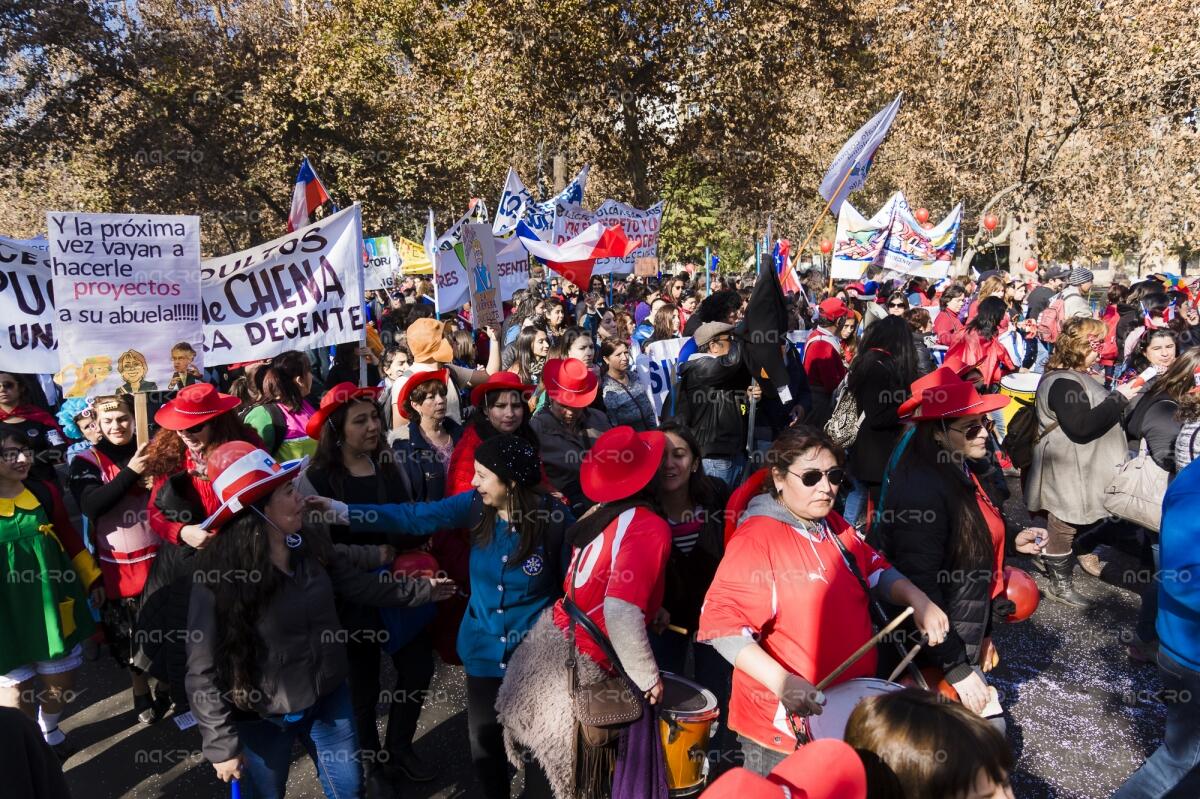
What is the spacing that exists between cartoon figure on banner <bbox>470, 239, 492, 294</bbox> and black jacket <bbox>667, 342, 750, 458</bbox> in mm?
2182

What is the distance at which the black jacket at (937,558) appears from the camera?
3.08m

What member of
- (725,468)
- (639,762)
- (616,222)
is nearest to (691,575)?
(639,762)

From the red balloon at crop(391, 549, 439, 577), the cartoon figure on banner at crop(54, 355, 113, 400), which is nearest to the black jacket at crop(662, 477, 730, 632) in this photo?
the red balloon at crop(391, 549, 439, 577)

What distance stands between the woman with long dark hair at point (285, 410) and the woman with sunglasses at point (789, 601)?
301 cm

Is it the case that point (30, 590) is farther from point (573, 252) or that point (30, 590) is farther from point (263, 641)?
point (573, 252)

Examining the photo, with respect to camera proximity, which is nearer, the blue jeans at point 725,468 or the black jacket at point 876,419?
the black jacket at point 876,419

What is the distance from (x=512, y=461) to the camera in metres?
3.25

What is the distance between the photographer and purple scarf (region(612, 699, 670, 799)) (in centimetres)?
286

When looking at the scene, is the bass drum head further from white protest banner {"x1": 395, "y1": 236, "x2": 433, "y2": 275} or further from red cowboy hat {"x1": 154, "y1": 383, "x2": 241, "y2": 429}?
white protest banner {"x1": 395, "y1": 236, "x2": 433, "y2": 275}

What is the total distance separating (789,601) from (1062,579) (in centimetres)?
437

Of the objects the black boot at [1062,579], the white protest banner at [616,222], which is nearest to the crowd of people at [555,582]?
the black boot at [1062,579]

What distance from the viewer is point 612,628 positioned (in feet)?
9.21

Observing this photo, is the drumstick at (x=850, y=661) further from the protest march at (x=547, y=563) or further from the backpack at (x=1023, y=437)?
the backpack at (x=1023, y=437)

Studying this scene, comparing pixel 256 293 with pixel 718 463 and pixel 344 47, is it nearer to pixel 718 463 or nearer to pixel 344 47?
pixel 718 463
